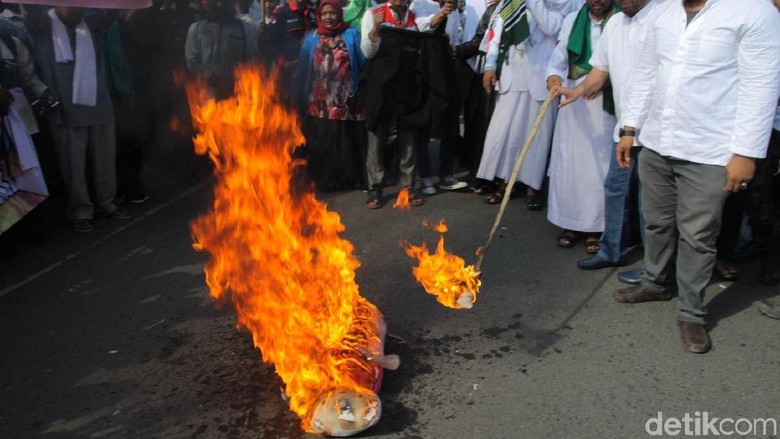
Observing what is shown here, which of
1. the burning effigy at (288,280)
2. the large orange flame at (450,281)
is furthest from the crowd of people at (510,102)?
the burning effigy at (288,280)

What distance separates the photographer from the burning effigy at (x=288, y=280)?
10.2ft

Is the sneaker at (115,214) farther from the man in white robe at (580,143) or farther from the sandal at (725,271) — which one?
the sandal at (725,271)

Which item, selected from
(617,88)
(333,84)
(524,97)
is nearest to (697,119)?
(617,88)

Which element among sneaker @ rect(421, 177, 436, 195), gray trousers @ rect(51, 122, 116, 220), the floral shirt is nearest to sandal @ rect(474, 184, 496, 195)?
sneaker @ rect(421, 177, 436, 195)

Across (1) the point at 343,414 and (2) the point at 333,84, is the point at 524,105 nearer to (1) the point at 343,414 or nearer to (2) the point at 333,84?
(2) the point at 333,84

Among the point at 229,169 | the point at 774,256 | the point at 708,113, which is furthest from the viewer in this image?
the point at 774,256

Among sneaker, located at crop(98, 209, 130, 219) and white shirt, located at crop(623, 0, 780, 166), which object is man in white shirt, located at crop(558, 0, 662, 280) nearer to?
white shirt, located at crop(623, 0, 780, 166)

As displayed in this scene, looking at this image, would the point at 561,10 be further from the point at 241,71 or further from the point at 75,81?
the point at 75,81

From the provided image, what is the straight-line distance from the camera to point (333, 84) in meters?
6.49

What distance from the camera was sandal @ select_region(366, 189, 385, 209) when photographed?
6.39m

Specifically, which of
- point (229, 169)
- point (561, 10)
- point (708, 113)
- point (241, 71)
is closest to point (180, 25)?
point (241, 71)

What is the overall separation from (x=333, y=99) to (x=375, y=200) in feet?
3.73

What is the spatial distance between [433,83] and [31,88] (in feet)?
11.9

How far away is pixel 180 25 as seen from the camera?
707 cm
